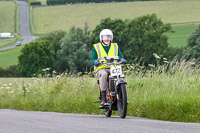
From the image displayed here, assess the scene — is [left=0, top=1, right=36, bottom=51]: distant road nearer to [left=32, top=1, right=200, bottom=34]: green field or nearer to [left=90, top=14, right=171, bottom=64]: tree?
Answer: [left=32, top=1, right=200, bottom=34]: green field

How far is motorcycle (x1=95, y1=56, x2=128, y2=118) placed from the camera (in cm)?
916

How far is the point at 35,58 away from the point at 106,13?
3233 centimetres

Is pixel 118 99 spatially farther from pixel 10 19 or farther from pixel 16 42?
pixel 10 19

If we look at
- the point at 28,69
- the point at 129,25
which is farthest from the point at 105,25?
the point at 28,69

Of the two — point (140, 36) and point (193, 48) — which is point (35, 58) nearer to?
point (140, 36)

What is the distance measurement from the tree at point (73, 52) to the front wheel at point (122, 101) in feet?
233

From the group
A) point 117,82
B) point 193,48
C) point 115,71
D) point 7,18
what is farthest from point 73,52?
point 117,82

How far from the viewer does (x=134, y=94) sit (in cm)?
1134

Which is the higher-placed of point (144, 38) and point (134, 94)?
point (134, 94)

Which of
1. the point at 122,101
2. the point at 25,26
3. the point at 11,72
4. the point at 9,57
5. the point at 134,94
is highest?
the point at 25,26

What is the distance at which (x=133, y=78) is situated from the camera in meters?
13.4

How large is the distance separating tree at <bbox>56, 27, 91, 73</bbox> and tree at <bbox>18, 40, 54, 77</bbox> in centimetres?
224

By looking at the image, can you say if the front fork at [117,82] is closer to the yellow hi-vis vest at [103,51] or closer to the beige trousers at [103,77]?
the beige trousers at [103,77]

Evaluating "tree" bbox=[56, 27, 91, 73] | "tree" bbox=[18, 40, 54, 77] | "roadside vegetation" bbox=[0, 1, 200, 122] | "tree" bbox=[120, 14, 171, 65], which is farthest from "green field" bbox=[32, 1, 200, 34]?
"tree" bbox=[120, 14, 171, 65]
